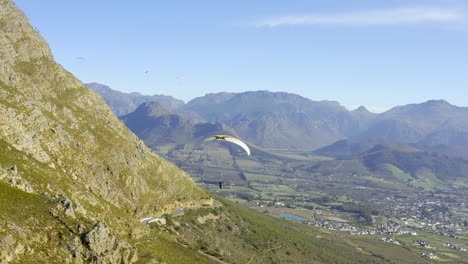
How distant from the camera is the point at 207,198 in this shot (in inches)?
6639

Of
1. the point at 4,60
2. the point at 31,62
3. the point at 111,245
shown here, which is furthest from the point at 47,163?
the point at 31,62

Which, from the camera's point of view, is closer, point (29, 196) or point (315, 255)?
point (29, 196)

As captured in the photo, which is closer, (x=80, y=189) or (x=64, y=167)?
(x=80, y=189)

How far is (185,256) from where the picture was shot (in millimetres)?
87500

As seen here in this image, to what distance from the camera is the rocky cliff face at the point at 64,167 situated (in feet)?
200

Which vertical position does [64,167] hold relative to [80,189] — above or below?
above

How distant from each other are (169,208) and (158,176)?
1236cm

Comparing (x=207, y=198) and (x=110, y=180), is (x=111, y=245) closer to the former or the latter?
(x=110, y=180)

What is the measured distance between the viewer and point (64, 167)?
103 m

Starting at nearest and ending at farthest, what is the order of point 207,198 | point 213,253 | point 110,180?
point 213,253 < point 110,180 < point 207,198

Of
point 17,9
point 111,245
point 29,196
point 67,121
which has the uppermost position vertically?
point 17,9

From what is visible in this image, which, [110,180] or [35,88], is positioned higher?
[35,88]

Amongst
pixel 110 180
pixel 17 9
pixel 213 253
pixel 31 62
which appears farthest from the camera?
pixel 17 9

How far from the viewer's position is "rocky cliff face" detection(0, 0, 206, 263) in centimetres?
6097
